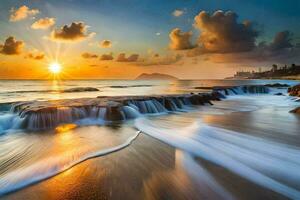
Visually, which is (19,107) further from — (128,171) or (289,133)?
(289,133)

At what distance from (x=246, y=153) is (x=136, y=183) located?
341 centimetres

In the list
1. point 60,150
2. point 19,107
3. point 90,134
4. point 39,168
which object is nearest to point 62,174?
point 39,168

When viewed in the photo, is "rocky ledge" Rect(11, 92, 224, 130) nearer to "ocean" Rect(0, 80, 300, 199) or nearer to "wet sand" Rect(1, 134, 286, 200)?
"ocean" Rect(0, 80, 300, 199)

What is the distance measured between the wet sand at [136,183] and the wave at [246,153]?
367mm

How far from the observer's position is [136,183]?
408 centimetres

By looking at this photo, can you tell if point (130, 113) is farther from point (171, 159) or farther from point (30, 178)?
point (30, 178)

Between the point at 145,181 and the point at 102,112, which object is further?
the point at 102,112

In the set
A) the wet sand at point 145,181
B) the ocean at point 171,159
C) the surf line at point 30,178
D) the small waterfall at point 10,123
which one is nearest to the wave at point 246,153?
the ocean at point 171,159

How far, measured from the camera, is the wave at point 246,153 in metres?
4.26

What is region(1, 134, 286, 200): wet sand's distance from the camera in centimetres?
365

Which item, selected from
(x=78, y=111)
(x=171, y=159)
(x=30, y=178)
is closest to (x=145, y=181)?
(x=171, y=159)

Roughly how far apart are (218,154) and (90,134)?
4.74m

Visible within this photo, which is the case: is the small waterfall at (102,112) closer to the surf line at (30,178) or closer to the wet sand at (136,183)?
the surf line at (30,178)

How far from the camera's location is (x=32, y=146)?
6734 millimetres
